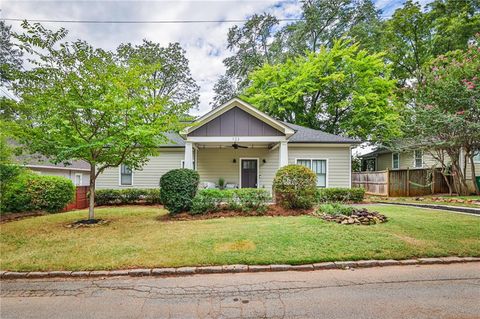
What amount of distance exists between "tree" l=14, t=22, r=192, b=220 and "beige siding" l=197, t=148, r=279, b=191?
6897mm

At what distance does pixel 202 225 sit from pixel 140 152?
3453 mm

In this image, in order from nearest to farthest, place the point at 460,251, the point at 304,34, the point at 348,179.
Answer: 1. the point at 460,251
2. the point at 348,179
3. the point at 304,34

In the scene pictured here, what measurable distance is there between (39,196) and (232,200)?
7683 mm

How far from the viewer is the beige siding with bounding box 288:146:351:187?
13.6m

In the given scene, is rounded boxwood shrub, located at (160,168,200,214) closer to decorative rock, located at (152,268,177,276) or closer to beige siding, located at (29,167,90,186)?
decorative rock, located at (152,268,177,276)

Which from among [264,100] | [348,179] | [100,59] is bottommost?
[348,179]

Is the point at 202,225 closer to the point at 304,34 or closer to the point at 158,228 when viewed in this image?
the point at 158,228

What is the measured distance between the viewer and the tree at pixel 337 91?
18453 millimetres

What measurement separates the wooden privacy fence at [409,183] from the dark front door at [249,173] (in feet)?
25.3

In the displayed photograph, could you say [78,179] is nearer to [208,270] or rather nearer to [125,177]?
[125,177]

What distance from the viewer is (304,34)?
2452 cm

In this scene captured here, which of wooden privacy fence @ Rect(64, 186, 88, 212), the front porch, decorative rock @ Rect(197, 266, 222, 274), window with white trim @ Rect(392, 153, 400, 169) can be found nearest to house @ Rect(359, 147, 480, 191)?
window with white trim @ Rect(392, 153, 400, 169)

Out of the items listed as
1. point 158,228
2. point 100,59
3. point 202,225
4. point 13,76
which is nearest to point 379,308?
point 202,225

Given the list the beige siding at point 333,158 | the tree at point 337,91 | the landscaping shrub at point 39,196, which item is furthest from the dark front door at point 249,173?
the landscaping shrub at point 39,196
